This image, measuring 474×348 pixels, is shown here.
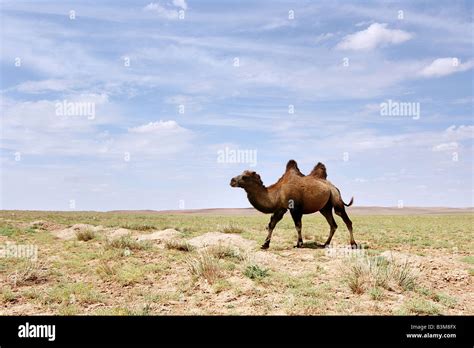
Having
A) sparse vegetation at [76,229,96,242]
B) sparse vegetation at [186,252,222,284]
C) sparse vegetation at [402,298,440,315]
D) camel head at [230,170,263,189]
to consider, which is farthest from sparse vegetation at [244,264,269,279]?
sparse vegetation at [76,229,96,242]

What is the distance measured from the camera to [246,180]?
14234 millimetres

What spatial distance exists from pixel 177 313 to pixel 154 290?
5.98 feet

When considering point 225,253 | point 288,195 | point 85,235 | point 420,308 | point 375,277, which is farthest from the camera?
point 85,235

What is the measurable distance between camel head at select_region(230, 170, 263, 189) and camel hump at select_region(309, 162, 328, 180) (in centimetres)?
237

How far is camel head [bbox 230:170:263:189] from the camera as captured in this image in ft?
46.3

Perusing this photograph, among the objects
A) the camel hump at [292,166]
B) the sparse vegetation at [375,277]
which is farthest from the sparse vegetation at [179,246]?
the sparse vegetation at [375,277]

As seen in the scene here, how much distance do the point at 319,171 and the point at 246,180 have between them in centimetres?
306

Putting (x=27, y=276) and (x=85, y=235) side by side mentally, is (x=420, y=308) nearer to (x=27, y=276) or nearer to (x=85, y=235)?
(x=27, y=276)

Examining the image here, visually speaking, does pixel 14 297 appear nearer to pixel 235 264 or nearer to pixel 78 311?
pixel 78 311

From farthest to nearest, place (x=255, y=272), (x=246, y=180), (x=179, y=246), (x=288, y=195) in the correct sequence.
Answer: (x=179, y=246), (x=288, y=195), (x=246, y=180), (x=255, y=272)

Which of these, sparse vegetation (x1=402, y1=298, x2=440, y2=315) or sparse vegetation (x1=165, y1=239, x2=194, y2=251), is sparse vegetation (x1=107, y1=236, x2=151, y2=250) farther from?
sparse vegetation (x1=402, y1=298, x2=440, y2=315)

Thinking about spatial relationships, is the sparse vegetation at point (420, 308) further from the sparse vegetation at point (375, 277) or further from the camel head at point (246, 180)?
the camel head at point (246, 180)

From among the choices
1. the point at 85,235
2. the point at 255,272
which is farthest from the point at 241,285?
the point at 85,235

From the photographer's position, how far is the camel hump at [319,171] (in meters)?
15.7
